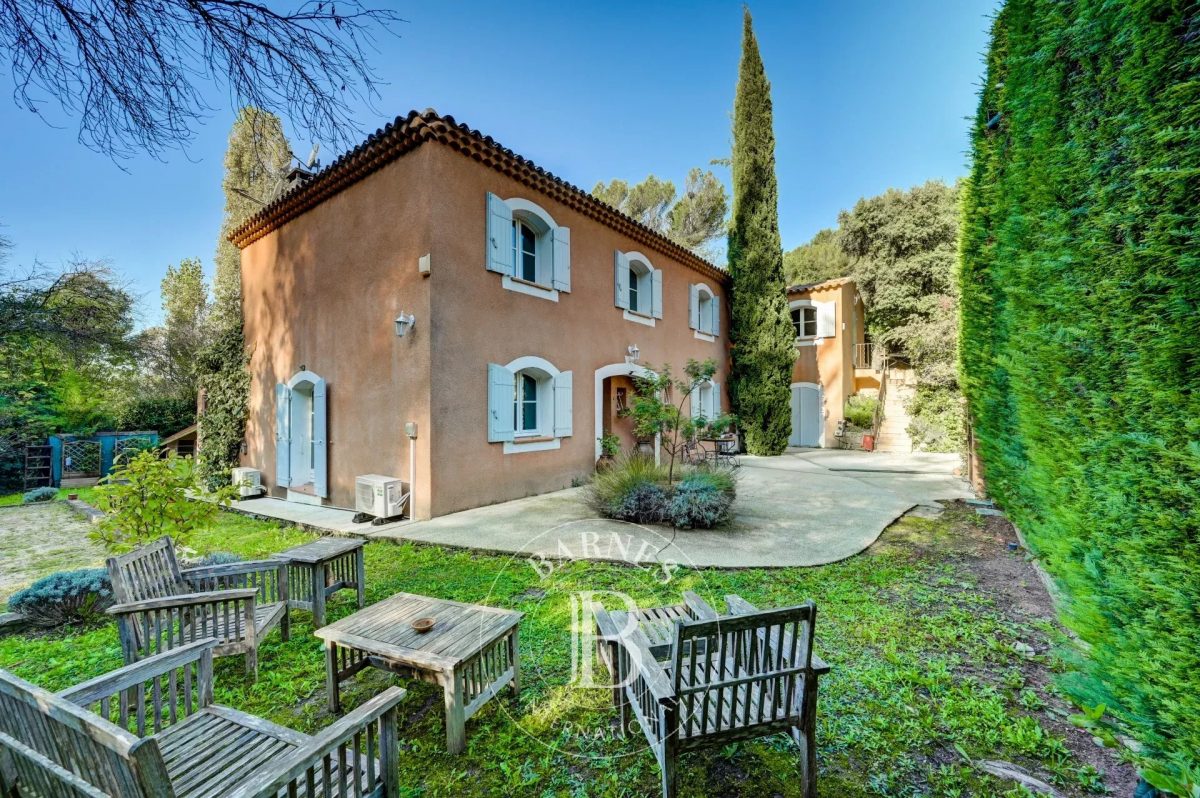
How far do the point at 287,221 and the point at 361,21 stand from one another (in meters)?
8.16

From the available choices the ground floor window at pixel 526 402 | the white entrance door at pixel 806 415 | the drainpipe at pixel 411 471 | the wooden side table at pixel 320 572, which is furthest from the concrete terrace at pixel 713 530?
the white entrance door at pixel 806 415

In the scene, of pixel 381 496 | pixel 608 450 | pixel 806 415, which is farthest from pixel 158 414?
pixel 806 415

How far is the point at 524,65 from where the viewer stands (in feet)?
16.9

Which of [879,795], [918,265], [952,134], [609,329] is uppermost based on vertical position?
[918,265]

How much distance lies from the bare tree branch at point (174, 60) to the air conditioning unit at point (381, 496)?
4.74 metres

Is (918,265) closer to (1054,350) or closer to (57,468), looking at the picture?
(1054,350)

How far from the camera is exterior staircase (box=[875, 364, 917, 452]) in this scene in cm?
1564

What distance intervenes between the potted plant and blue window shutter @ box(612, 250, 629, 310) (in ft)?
10.1

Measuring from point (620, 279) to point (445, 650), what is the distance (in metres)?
9.21

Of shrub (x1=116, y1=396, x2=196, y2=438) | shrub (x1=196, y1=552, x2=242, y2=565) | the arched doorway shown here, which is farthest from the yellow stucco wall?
shrub (x1=116, y1=396, x2=196, y2=438)

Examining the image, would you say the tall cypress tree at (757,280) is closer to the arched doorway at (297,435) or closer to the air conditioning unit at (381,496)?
the air conditioning unit at (381,496)

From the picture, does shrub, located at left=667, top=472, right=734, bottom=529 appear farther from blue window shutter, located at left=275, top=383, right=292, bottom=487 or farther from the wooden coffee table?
blue window shutter, located at left=275, top=383, right=292, bottom=487

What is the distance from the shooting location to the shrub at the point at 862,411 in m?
16.5

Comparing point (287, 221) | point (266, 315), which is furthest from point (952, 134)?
point (266, 315)
